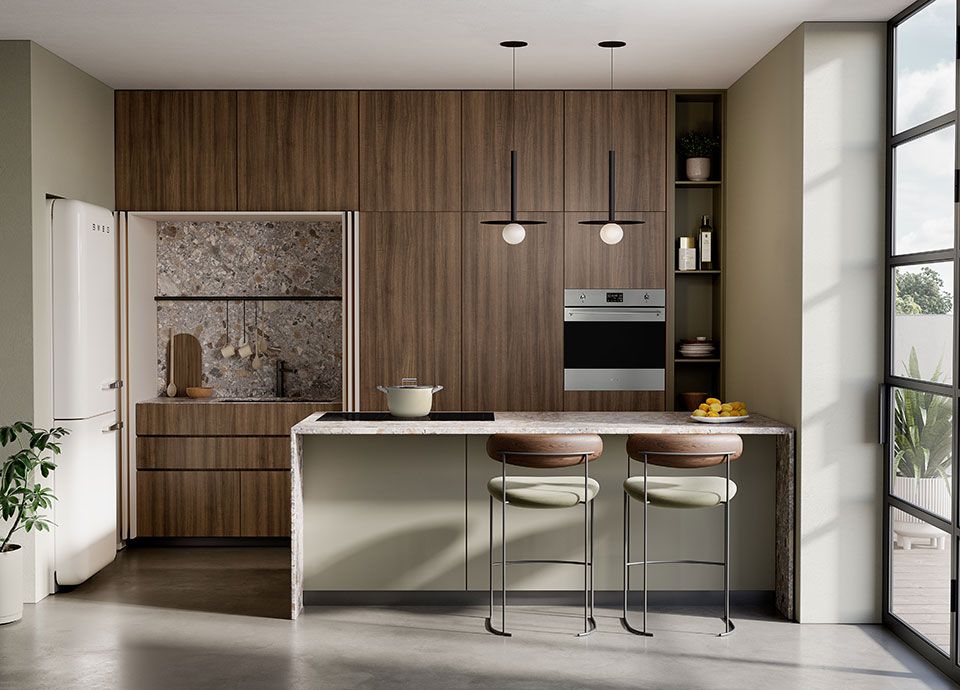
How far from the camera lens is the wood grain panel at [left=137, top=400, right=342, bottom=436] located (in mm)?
6195

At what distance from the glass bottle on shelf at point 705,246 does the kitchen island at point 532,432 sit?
1.40 metres

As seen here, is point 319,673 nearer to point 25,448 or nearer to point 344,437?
point 344,437

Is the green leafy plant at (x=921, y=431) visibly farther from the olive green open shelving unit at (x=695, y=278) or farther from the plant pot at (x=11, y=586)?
the plant pot at (x=11, y=586)

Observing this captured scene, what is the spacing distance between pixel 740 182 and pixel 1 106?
13.3 feet

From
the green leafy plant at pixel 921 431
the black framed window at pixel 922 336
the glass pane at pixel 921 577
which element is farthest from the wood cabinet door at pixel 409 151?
the glass pane at pixel 921 577

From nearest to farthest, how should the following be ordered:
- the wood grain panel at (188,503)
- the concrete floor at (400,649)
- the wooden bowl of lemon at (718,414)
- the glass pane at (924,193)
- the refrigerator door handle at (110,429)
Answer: the concrete floor at (400,649)
the glass pane at (924,193)
the wooden bowl of lemon at (718,414)
the refrigerator door handle at (110,429)
the wood grain panel at (188,503)

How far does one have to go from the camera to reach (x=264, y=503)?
6238 millimetres

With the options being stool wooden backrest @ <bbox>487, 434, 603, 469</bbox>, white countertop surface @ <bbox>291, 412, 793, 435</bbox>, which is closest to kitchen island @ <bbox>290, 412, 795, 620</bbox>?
white countertop surface @ <bbox>291, 412, 793, 435</bbox>

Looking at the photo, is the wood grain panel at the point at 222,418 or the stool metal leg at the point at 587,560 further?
the wood grain panel at the point at 222,418

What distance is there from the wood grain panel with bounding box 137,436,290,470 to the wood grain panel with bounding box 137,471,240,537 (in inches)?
2.3

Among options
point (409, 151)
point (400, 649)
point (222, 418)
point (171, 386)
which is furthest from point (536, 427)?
point (171, 386)

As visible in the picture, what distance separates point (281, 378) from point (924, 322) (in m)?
4.04

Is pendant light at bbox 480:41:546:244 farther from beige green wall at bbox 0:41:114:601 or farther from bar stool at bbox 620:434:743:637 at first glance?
beige green wall at bbox 0:41:114:601

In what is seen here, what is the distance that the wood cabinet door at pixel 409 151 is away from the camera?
20.1 feet
